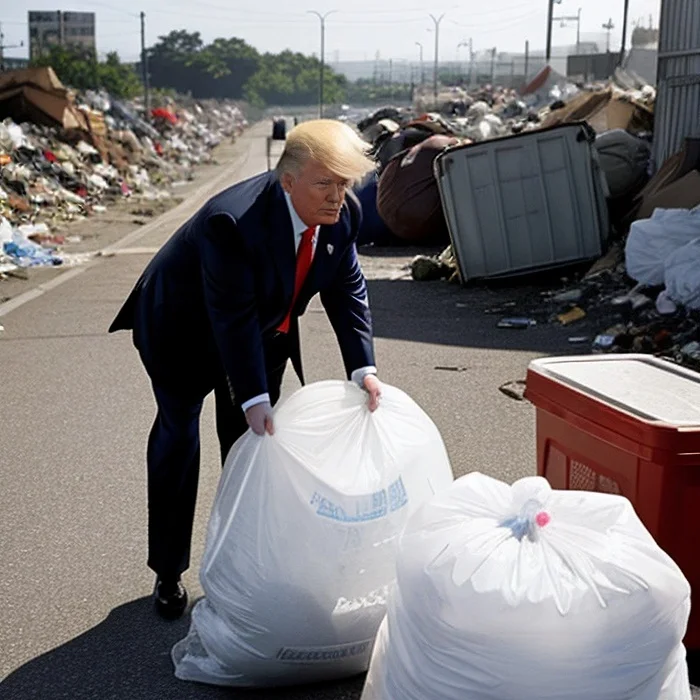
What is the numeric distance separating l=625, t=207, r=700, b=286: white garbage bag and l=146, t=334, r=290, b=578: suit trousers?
18.1ft

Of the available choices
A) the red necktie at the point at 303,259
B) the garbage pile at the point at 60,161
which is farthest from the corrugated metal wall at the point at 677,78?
the red necktie at the point at 303,259

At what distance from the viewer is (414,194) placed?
13.1 meters

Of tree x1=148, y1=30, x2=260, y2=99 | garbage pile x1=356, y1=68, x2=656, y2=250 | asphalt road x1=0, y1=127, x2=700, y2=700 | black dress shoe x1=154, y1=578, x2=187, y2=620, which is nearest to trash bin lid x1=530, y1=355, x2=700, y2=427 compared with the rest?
asphalt road x1=0, y1=127, x2=700, y2=700

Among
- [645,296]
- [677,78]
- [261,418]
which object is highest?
[677,78]

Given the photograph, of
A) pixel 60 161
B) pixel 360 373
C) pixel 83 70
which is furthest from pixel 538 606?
pixel 83 70

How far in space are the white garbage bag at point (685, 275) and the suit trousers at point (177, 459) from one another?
16.3 feet

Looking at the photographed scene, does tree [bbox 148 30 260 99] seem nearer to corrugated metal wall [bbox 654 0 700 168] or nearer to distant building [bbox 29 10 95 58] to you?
distant building [bbox 29 10 95 58]

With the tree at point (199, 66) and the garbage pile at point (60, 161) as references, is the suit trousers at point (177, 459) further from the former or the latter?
the tree at point (199, 66)

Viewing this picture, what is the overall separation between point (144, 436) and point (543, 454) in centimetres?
305

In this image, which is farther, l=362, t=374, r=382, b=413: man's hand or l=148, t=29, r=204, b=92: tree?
l=148, t=29, r=204, b=92: tree

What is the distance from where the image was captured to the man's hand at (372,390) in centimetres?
321

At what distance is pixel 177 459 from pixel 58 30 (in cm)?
7225

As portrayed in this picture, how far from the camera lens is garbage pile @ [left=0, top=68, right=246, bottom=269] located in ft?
53.3

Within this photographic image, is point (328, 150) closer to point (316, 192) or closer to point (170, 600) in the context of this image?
point (316, 192)
